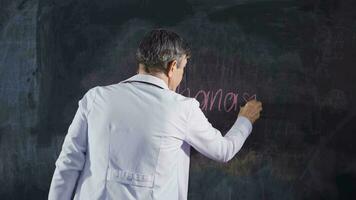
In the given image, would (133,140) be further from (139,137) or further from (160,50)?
(160,50)

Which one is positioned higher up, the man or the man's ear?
the man's ear

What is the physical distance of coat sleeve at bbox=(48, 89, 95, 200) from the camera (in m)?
1.70

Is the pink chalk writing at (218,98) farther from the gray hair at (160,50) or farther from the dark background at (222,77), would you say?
the gray hair at (160,50)

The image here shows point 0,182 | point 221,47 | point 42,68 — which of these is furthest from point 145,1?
point 0,182

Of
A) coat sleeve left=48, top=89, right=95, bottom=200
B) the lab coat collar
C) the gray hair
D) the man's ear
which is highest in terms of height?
the gray hair

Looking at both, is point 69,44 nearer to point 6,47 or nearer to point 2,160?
point 6,47

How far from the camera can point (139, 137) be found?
5.39 ft

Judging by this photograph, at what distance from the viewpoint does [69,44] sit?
2.56 meters

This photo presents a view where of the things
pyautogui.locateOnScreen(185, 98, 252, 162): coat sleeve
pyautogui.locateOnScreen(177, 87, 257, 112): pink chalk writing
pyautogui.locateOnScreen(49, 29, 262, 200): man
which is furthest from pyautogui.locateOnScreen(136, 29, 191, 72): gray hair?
pyautogui.locateOnScreen(177, 87, 257, 112): pink chalk writing

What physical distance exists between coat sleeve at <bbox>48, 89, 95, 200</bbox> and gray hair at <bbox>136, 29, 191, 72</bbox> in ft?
0.63

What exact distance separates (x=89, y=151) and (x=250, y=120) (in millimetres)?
695

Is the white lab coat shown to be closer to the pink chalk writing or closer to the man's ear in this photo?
the man's ear

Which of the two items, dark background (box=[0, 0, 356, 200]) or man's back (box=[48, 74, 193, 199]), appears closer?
man's back (box=[48, 74, 193, 199])

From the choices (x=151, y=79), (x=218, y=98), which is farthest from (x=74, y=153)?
(x=218, y=98)
